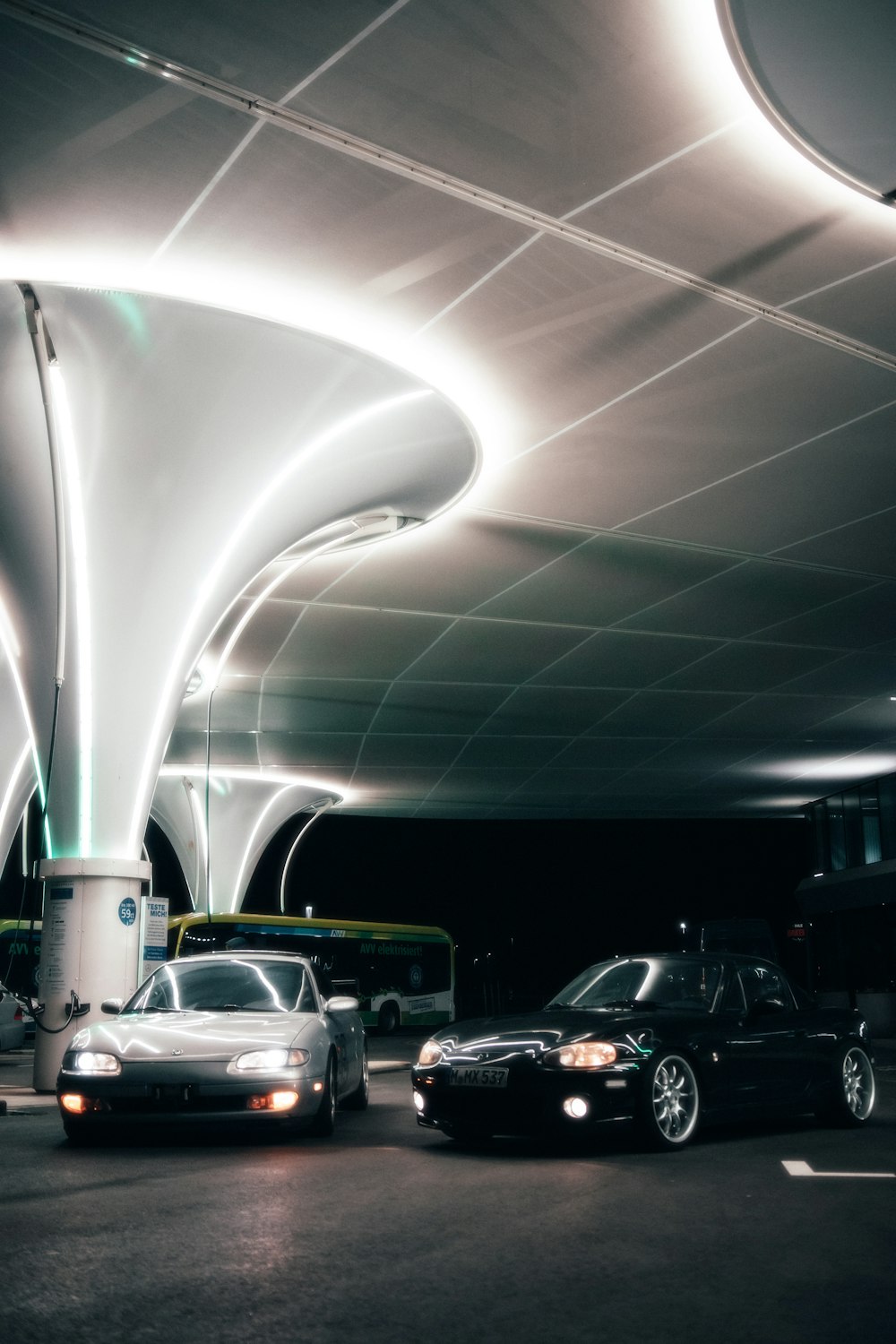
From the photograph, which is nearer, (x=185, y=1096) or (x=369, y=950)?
(x=185, y=1096)

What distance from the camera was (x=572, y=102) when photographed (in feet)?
26.8

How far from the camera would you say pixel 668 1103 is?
28.6ft

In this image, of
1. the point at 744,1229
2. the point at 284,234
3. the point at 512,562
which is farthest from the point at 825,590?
the point at 744,1229

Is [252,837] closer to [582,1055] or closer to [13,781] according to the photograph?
[13,781]

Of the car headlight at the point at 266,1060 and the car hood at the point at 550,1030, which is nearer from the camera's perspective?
the car hood at the point at 550,1030

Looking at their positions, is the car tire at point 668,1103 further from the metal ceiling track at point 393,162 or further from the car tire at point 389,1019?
the car tire at point 389,1019

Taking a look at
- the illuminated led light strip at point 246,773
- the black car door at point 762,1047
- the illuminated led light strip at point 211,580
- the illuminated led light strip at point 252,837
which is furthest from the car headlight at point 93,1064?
the illuminated led light strip at point 252,837

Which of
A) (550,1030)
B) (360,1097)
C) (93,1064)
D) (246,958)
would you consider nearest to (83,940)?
(246,958)

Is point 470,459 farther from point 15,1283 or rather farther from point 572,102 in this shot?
point 15,1283

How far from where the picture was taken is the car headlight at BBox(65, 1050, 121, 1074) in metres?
9.03

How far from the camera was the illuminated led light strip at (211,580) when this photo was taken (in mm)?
12672

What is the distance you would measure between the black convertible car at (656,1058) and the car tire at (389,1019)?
2508cm

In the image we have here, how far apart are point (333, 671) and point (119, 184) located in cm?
1506

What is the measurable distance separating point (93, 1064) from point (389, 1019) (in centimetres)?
2697
